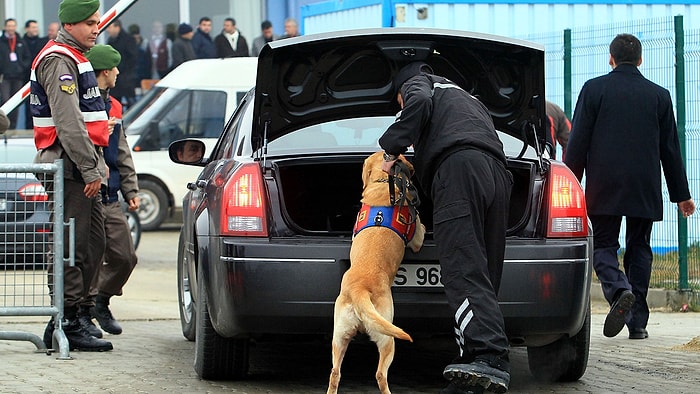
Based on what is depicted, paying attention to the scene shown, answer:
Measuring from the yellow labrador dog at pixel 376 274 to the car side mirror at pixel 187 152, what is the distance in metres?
2.04

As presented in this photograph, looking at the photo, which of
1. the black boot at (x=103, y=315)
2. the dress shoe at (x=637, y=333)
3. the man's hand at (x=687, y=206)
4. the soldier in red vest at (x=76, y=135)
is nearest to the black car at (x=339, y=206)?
the soldier in red vest at (x=76, y=135)

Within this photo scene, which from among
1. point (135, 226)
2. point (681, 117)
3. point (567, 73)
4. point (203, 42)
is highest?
point (203, 42)

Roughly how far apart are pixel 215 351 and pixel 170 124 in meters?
11.6

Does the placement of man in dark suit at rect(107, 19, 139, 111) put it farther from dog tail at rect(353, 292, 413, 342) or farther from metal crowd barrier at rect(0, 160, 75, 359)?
dog tail at rect(353, 292, 413, 342)

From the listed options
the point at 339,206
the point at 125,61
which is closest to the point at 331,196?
the point at 339,206

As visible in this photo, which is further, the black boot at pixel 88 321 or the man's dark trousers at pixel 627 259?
the man's dark trousers at pixel 627 259

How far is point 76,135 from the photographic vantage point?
24.6 ft

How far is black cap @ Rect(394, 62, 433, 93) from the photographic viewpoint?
6391 millimetres

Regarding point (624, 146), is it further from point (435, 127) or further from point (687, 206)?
point (435, 127)

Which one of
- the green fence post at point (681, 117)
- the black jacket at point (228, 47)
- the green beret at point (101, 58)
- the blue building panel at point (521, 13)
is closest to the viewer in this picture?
the green beret at point (101, 58)

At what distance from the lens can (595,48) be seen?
12.1m

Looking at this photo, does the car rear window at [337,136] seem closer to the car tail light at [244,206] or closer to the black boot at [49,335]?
the car tail light at [244,206]

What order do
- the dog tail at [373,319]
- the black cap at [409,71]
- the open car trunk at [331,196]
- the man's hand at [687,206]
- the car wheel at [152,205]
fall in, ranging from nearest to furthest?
the dog tail at [373,319]
the black cap at [409,71]
the open car trunk at [331,196]
the man's hand at [687,206]
the car wheel at [152,205]

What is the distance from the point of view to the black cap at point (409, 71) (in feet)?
21.0
